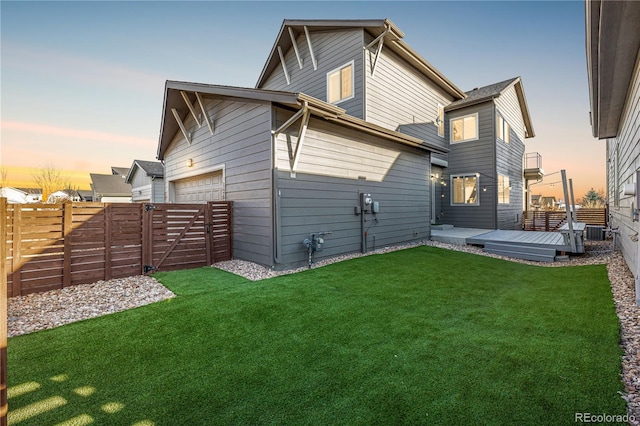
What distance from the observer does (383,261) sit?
22.3 feet

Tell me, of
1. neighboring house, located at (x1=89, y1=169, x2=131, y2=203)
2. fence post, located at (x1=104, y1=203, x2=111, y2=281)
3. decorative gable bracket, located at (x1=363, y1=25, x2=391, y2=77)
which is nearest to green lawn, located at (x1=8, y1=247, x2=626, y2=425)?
fence post, located at (x1=104, y1=203, x2=111, y2=281)

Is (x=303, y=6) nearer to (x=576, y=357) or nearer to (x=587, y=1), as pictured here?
(x=587, y=1)

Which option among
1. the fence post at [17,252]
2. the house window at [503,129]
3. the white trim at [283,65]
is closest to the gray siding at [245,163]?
the fence post at [17,252]

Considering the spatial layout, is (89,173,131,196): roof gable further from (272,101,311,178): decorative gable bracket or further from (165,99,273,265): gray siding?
(272,101,311,178): decorative gable bracket

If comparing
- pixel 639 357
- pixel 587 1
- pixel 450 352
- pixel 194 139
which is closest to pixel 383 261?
pixel 450 352

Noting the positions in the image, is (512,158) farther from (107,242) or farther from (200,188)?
(107,242)

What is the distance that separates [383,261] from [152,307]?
4950 millimetres

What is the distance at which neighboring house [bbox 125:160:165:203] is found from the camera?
61.6 feet

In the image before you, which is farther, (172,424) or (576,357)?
(576,357)

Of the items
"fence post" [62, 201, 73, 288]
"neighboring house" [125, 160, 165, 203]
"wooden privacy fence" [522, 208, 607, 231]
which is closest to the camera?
"fence post" [62, 201, 73, 288]

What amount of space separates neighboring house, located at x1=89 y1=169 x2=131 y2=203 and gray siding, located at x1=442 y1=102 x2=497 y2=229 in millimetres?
30215

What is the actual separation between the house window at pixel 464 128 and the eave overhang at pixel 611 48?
6688mm

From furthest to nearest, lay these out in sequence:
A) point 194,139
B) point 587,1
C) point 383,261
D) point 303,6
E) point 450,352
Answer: point 303,6, point 194,139, point 383,261, point 587,1, point 450,352

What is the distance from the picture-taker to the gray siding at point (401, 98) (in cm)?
954
